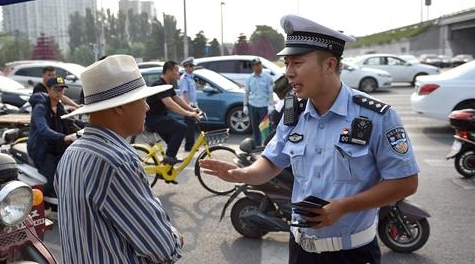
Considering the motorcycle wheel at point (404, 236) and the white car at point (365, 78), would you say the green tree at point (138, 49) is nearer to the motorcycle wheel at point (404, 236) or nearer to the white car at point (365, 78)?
the white car at point (365, 78)

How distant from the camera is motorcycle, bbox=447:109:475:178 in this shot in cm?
651

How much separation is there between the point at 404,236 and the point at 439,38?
7317 cm

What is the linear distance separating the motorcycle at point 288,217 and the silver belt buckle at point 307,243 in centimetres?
213

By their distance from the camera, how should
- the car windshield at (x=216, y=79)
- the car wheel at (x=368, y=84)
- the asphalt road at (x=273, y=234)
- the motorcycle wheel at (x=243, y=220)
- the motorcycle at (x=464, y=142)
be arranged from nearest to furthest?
the asphalt road at (x=273, y=234)
the motorcycle wheel at (x=243, y=220)
the motorcycle at (x=464, y=142)
the car windshield at (x=216, y=79)
the car wheel at (x=368, y=84)

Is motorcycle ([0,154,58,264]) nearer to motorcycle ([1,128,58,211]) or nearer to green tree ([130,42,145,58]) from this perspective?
motorcycle ([1,128,58,211])

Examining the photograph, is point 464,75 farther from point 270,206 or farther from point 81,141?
point 81,141

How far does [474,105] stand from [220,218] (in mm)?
6450

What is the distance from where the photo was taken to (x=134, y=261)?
1.76 meters

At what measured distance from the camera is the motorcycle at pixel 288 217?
4203 mm

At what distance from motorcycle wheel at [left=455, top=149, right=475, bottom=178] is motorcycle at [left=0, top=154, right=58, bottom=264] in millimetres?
5607

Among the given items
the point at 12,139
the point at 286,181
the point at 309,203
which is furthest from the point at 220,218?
the point at 309,203

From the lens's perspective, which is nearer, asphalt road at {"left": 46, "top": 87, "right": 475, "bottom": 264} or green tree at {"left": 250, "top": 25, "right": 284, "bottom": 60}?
asphalt road at {"left": 46, "top": 87, "right": 475, "bottom": 264}

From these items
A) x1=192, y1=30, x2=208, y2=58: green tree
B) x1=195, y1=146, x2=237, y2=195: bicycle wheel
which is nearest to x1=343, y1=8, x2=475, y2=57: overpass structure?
x1=192, y1=30, x2=208, y2=58: green tree

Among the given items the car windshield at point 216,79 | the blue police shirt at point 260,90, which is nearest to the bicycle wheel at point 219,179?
the blue police shirt at point 260,90
